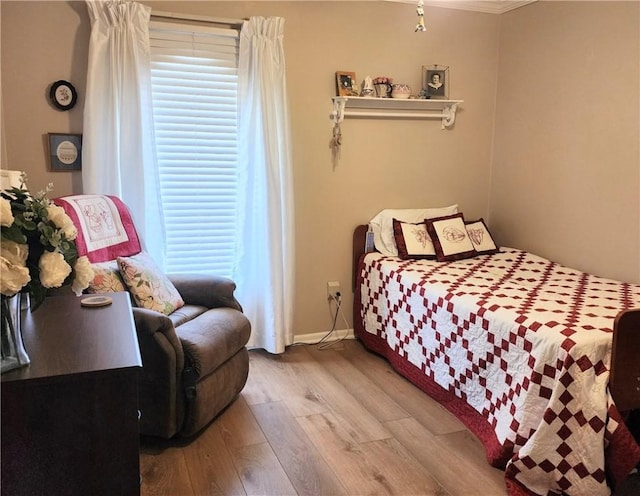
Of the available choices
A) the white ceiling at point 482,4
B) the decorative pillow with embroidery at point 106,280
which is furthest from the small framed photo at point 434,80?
the decorative pillow with embroidery at point 106,280

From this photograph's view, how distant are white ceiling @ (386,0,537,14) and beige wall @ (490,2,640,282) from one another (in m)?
0.06

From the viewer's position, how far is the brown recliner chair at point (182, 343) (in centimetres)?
219

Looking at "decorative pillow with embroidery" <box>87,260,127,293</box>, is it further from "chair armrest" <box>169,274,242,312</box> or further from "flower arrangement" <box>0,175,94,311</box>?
"flower arrangement" <box>0,175,94,311</box>

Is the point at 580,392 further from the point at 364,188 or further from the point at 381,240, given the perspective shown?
the point at 364,188

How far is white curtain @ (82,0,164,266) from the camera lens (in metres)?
2.83

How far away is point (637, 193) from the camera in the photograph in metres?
2.87

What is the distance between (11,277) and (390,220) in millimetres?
2744

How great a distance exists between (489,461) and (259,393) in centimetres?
124

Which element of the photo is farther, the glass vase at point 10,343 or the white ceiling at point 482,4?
the white ceiling at point 482,4

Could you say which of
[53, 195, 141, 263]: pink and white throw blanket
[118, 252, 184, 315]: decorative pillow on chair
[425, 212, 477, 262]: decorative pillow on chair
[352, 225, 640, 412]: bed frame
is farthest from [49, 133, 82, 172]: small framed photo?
[352, 225, 640, 412]: bed frame

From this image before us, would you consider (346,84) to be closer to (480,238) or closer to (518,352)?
(480,238)

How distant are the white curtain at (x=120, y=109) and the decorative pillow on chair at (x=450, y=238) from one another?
1812 mm

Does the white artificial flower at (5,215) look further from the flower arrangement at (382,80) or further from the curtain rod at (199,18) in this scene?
the flower arrangement at (382,80)

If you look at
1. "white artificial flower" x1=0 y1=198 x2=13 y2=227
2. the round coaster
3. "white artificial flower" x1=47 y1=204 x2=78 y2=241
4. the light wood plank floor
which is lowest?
the light wood plank floor
